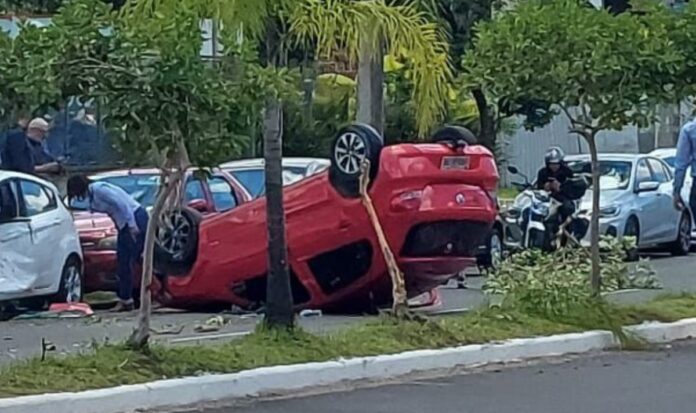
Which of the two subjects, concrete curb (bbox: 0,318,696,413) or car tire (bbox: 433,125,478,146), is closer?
concrete curb (bbox: 0,318,696,413)

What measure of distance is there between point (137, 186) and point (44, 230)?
3.16m

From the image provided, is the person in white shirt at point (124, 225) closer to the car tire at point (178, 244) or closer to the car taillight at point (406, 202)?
the car tire at point (178, 244)

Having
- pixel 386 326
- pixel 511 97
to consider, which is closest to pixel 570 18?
pixel 511 97

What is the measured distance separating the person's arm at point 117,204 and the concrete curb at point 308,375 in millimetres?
5381

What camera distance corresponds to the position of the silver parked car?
2511 cm

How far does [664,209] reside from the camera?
2628 cm

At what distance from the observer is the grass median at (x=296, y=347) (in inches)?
435

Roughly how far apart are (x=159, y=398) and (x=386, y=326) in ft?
9.40

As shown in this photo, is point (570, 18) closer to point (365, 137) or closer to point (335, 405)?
point (365, 137)

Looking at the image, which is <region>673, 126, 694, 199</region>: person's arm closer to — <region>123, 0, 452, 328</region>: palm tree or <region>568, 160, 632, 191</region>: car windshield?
<region>123, 0, 452, 328</region>: palm tree

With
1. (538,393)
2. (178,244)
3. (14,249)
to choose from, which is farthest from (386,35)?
(14,249)

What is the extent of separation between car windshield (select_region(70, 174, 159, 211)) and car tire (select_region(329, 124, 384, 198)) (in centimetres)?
435

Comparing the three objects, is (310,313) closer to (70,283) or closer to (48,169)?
(70,283)

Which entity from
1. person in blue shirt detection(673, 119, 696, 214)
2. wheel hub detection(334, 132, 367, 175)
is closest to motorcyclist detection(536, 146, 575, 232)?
person in blue shirt detection(673, 119, 696, 214)
